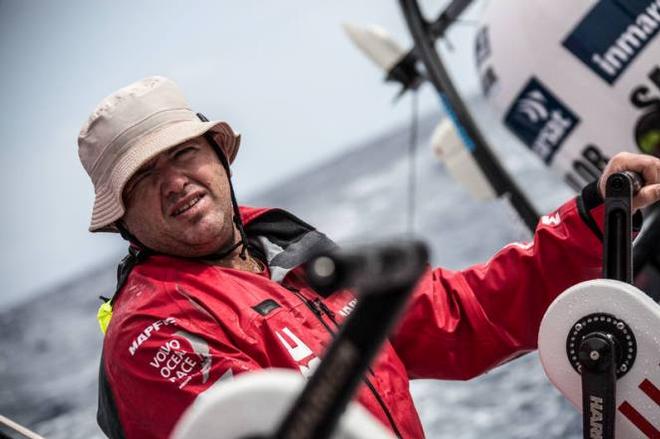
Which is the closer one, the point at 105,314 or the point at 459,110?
the point at 105,314

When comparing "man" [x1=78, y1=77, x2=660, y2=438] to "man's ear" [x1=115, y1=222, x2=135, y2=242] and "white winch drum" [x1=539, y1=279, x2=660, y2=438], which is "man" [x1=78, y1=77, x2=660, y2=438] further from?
"white winch drum" [x1=539, y1=279, x2=660, y2=438]

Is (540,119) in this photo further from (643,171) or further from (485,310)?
(643,171)

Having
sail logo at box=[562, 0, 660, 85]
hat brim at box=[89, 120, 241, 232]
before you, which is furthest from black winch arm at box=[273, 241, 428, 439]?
sail logo at box=[562, 0, 660, 85]

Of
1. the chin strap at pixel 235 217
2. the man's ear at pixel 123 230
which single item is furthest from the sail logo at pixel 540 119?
the man's ear at pixel 123 230

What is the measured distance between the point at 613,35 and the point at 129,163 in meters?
1.66

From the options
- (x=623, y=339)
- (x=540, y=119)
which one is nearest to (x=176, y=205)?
(x=623, y=339)

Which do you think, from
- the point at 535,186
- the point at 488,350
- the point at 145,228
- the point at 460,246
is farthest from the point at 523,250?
the point at 535,186

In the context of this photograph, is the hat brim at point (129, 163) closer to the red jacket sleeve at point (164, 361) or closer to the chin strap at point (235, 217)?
the chin strap at point (235, 217)

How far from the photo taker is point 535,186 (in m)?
11.4

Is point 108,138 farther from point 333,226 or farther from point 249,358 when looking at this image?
point 333,226

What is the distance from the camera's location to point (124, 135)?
147 centimetres

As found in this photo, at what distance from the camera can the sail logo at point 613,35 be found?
2.47 metres

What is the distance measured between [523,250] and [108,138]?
796 mm

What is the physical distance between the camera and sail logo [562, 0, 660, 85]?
8.11 ft
